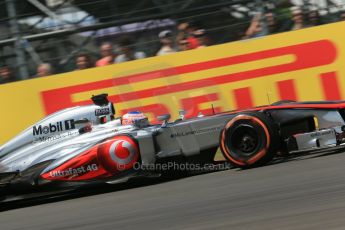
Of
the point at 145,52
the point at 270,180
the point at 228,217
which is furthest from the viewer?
the point at 145,52

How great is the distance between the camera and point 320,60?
9.11 m

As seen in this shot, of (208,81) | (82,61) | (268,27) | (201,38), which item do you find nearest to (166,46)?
(201,38)

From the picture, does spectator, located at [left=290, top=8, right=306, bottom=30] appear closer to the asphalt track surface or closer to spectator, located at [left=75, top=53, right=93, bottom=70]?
the asphalt track surface

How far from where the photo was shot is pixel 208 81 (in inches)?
368

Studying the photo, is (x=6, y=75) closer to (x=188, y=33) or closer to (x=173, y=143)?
(x=188, y=33)

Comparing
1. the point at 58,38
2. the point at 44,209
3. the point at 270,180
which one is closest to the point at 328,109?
the point at 270,180

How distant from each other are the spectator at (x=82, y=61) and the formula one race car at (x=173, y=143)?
2.31 m

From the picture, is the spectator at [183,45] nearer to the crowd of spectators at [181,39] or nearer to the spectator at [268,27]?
the crowd of spectators at [181,39]

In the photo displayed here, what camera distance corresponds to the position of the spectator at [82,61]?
9570mm

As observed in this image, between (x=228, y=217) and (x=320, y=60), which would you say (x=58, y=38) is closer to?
(x=320, y=60)

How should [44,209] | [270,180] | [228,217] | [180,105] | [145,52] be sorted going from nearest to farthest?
[228,217], [270,180], [44,209], [180,105], [145,52]

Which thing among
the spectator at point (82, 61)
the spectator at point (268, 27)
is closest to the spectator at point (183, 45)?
the spectator at point (268, 27)

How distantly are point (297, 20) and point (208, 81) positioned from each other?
5.19 feet

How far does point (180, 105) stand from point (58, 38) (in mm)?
2242
